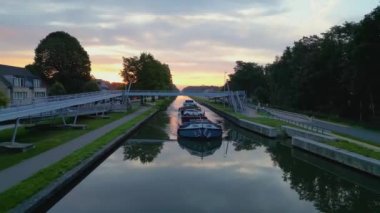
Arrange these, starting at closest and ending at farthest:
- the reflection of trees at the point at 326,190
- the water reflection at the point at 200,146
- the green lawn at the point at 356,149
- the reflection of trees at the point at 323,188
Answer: the reflection of trees at the point at 326,190 < the reflection of trees at the point at 323,188 < the green lawn at the point at 356,149 < the water reflection at the point at 200,146

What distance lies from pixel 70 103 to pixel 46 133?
6.88 m

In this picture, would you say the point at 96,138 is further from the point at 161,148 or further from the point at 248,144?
the point at 248,144

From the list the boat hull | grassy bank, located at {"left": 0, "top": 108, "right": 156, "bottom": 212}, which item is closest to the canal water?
grassy bank, located at {"left": 0, "top": 108, "right": 156, "bottom": 212}

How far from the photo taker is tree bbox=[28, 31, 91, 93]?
101000 mm

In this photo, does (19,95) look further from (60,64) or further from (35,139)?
(35,139)

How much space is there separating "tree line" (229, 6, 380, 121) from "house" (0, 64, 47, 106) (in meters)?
45.6

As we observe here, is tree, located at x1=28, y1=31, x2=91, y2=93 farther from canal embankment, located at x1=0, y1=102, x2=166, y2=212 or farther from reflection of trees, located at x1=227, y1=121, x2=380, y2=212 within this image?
reflection of trees, located at x1=227, y1=121, x2=380, y2=212

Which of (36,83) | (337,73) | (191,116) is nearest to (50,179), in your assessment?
(191,116)

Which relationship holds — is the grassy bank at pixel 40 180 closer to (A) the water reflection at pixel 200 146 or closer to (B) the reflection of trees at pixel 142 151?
(B) the reflection of trees at pixel 142 151

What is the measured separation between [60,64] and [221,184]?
3242 inches

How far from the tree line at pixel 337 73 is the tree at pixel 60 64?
42.5m

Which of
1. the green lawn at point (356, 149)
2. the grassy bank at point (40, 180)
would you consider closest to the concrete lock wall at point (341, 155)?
the green lawn at point (356, 149)

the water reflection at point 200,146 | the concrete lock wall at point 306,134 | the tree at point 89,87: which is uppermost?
the tree at point 89,87

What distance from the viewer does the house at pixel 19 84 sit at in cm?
8006
